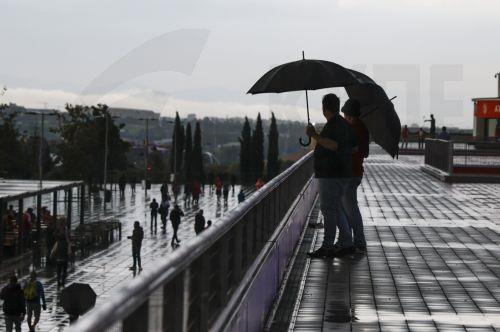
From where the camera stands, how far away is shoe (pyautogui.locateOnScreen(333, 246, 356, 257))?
1276 centimetres

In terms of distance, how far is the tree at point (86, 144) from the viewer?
407 feet

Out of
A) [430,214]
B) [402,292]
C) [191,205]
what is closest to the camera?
[402,292]

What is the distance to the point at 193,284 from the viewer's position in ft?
17.4

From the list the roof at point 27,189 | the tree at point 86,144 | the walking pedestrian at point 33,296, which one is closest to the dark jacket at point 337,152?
the walking pedestrian at point 33,296

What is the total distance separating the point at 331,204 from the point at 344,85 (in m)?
1.53

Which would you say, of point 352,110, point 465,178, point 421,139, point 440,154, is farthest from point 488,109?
point 352,110

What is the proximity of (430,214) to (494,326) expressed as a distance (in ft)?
41.3

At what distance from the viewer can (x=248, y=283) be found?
8.08 metres

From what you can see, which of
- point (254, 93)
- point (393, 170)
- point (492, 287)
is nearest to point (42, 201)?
point (393, 170)

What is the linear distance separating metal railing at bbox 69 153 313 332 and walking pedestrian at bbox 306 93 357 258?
5.25ft

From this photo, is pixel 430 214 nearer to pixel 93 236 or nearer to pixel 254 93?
pixel 254 93

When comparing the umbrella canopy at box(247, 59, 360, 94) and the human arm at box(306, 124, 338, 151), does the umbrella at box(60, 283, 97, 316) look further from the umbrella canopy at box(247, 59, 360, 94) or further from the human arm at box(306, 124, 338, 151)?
the human arm at box(306, 124, 338, 151)

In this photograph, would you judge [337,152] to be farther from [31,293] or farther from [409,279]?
[31,293]

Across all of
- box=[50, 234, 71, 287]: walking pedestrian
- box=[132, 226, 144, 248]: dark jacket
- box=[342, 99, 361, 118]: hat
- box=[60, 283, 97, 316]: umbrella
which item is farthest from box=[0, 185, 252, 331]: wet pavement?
box=[342, 99, 361, 118]: hat
